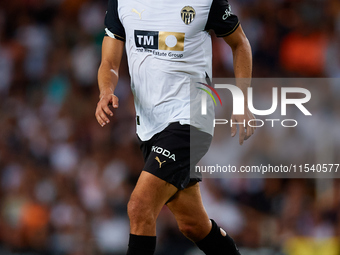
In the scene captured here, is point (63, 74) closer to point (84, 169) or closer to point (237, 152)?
point (84, 169)

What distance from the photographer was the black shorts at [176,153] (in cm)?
304

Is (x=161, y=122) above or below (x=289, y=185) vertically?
above

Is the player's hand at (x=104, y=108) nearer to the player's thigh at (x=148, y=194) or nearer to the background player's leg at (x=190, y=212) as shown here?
the player's thigh at (x=148, y=194)

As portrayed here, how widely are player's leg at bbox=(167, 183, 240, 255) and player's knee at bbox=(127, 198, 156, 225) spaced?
0.44m

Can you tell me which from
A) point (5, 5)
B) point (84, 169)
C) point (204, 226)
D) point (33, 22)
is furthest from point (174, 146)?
point (5, 5)

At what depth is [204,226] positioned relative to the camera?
3451 millimetres

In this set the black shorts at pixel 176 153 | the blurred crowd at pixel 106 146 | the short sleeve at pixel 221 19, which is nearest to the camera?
the black shorts at pixel 176 153

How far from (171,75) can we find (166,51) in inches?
6.5

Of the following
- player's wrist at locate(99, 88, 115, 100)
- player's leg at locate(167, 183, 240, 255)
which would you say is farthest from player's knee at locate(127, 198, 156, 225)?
player's wrist at locate(99, 88, 115, 100)

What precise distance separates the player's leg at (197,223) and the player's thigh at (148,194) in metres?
0.34

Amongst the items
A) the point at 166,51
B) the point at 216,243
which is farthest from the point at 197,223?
the point at 166,51

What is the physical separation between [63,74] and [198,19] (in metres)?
5.03

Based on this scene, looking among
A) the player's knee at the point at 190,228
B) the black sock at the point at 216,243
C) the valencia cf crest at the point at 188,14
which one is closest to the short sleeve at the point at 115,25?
the valencia cf crest at the point at 188,14

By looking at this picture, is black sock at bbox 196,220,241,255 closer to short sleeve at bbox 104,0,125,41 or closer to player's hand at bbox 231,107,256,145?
player's hand at bbox 231,107,256,145
